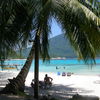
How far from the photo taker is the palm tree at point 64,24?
500 centimetres

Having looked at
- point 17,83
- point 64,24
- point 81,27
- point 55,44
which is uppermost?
point 64,24

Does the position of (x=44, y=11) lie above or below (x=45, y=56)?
above

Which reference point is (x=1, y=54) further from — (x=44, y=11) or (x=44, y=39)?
(x=44, y=11)

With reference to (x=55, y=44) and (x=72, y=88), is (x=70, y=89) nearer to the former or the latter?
(x=72, y=88)

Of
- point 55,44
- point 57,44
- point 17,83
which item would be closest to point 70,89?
point 57,44

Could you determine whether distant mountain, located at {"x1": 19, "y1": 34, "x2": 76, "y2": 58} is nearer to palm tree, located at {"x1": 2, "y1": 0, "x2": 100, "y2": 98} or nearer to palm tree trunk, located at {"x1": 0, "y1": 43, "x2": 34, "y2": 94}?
palm tree, located at {"x1": 2, "y1": 0, "x2": 100, "y2": 98}

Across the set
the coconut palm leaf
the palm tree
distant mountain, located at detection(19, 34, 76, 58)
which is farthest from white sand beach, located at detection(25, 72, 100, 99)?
the coconut palm leaf

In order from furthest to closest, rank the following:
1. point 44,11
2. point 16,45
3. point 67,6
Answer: point 16,45, point 67,6, point 44,11

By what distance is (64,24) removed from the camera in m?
6.05

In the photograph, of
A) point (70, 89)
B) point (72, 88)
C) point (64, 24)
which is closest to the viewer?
point (64, 24)

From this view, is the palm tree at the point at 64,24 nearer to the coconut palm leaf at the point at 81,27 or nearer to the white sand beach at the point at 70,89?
the coconut palm leaf at the point at 81,27

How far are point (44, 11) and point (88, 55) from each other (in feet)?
7.87

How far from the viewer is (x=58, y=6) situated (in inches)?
195

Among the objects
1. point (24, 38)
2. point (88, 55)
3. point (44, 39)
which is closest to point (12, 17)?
point (24, 38)
